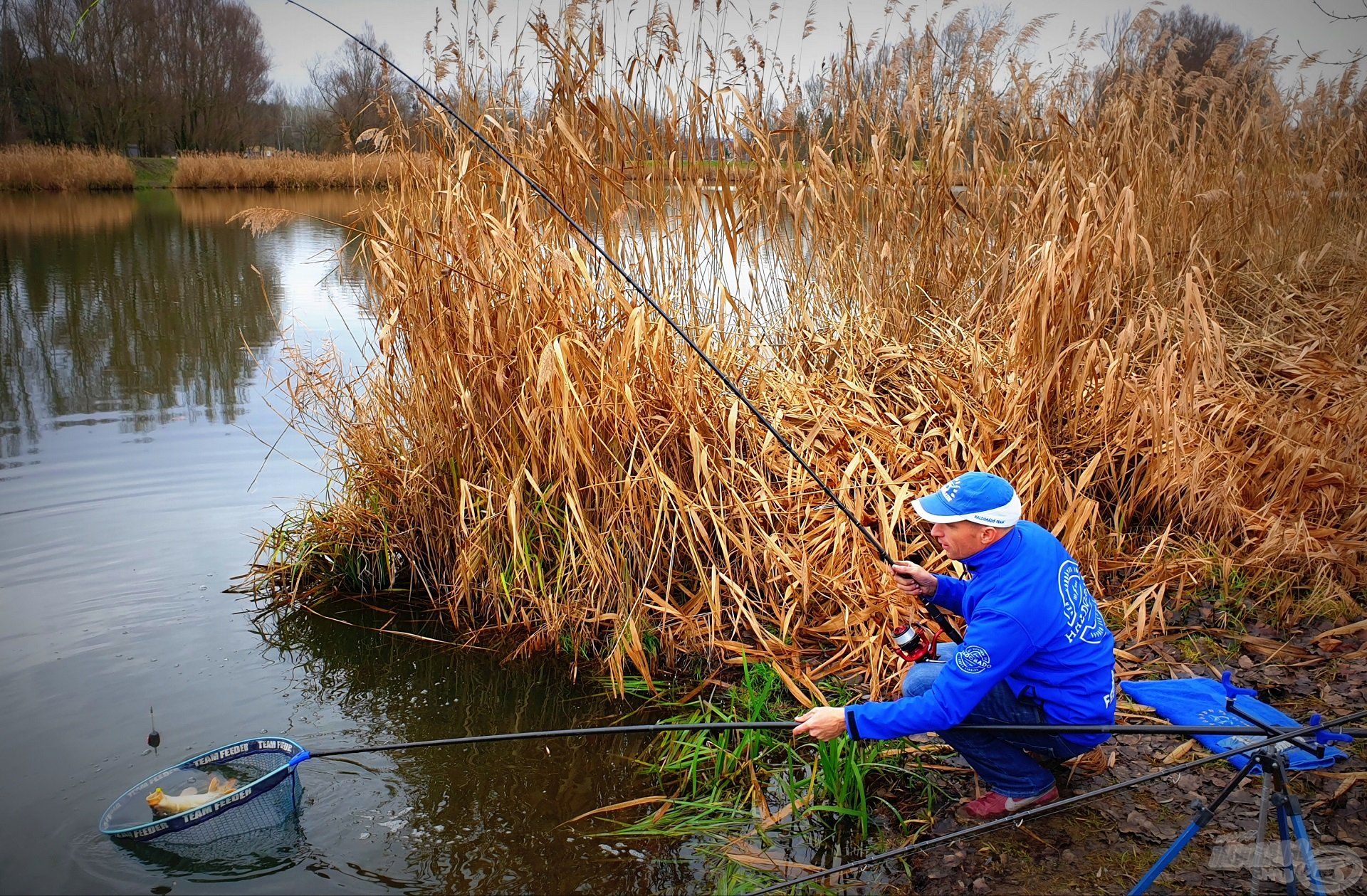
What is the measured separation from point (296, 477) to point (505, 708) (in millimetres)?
2892

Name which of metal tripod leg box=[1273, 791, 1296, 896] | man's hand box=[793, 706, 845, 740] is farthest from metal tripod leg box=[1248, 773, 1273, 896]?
man's hand box=[793, 706, 845, 740]

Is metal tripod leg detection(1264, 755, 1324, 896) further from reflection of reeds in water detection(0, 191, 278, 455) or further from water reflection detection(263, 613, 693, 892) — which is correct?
reflection of reeds in water detection(0, 191, 278, 455)

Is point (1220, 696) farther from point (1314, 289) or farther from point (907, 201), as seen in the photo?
point (1314, 289)

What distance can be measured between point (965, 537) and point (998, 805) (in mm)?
808

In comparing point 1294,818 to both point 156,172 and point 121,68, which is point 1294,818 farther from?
point 121,68

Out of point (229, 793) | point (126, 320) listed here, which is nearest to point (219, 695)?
point (229, 793)

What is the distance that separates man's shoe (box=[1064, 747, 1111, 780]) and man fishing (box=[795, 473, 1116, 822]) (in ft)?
0.46

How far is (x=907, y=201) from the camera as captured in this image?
453 cm

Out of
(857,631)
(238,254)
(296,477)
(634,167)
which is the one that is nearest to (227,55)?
(238,254)

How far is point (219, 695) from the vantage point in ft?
11.3

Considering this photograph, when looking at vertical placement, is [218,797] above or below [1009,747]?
below

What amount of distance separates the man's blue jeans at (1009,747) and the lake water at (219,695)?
849 mm

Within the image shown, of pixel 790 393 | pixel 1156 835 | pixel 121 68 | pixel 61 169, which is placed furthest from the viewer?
pixel 121 68

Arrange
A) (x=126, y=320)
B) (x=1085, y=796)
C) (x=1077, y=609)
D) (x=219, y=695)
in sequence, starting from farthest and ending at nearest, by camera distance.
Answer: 1. (x=126, y=320)
2. (x=219, y=695)
3. (x=1077, y=609)
4. (x=1085, y=796)
